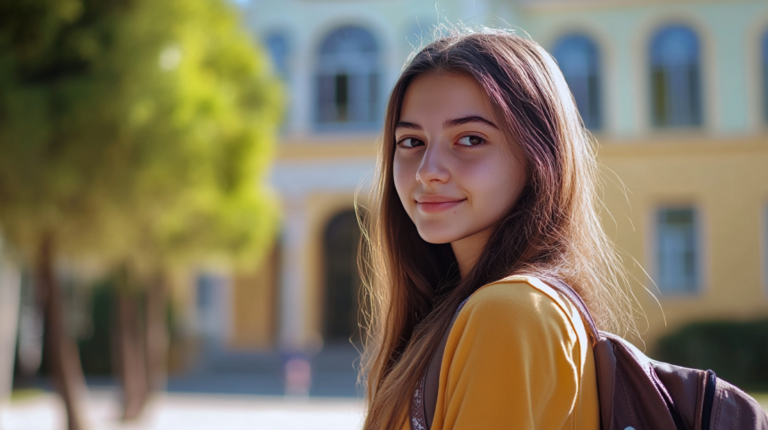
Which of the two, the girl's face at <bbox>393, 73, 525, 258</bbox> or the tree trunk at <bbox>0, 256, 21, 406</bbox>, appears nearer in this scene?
the girl's face at <bbox>393, 73, 525, 258</bbox>

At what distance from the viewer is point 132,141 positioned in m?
6.52

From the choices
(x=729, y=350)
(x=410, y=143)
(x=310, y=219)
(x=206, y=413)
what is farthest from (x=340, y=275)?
(x=410, y=143)

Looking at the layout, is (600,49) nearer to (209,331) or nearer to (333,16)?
(333,16)

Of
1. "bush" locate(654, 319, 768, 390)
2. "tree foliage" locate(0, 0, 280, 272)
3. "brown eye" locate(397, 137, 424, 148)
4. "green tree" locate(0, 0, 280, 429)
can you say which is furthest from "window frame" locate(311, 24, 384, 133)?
"brown eye" locate(397, 137, 424, 148)

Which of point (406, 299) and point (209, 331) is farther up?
point (406, 299)

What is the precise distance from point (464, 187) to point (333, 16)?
1841cm

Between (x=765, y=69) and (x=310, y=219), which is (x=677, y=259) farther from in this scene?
(x=310, y=219)

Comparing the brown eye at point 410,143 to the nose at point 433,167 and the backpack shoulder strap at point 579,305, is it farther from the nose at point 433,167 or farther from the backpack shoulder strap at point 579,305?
the backpack shoulder strap at point 579,305

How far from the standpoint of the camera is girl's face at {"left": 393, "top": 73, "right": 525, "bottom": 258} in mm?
1509

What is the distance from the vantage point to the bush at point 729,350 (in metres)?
15.5

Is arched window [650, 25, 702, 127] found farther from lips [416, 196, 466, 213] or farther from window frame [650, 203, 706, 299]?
lips [416, 196, 466, 213]

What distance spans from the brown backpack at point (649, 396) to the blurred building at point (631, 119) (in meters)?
15.5

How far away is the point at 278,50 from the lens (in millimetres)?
19578

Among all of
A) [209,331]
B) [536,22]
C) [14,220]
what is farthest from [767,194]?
[14,220]
